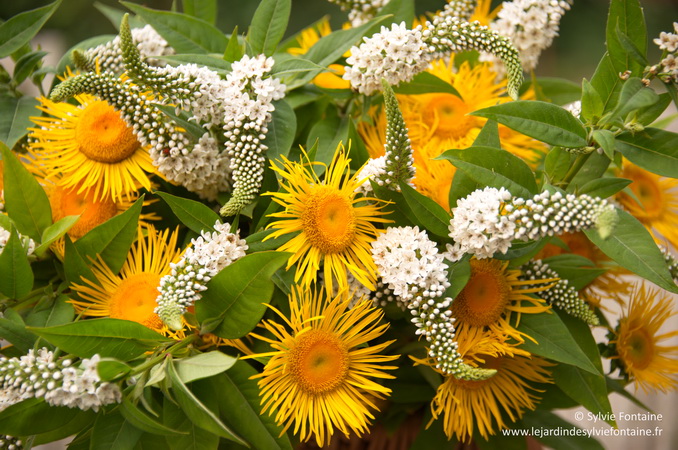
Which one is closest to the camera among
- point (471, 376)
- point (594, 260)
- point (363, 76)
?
point (471, 376)

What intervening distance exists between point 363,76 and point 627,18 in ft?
0.74

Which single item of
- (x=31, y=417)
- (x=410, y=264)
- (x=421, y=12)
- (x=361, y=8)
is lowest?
(x=31, y=417)

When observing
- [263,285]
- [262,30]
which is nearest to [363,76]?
[262,30]

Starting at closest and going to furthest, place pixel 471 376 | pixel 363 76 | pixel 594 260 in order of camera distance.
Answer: pixel 471 376
pixel 363 76
pixel 594 260

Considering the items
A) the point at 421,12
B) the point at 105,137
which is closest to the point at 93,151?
the point at 105,137

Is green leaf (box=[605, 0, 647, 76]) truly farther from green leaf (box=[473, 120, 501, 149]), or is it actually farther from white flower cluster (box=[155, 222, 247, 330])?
white flower cluster (box=[155, 222, 247, 330])

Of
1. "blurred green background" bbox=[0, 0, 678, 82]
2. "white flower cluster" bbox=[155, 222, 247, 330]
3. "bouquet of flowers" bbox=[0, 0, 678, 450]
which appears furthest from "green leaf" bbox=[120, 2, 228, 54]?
"blurred green background" bbox=[0, 0, 678, 82]

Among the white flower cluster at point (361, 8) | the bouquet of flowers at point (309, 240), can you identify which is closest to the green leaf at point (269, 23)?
the bouquet of flowers at point (309, 240)

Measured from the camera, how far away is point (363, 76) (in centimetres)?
60

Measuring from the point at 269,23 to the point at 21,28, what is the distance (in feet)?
0.84

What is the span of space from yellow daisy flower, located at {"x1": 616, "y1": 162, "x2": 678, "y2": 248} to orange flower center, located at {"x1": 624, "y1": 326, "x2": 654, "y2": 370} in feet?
0.38

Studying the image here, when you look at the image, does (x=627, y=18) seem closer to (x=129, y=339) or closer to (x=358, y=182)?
(x=358, y=182)

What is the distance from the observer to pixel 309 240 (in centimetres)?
54

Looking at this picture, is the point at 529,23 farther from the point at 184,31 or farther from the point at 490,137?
the point at 184,31
